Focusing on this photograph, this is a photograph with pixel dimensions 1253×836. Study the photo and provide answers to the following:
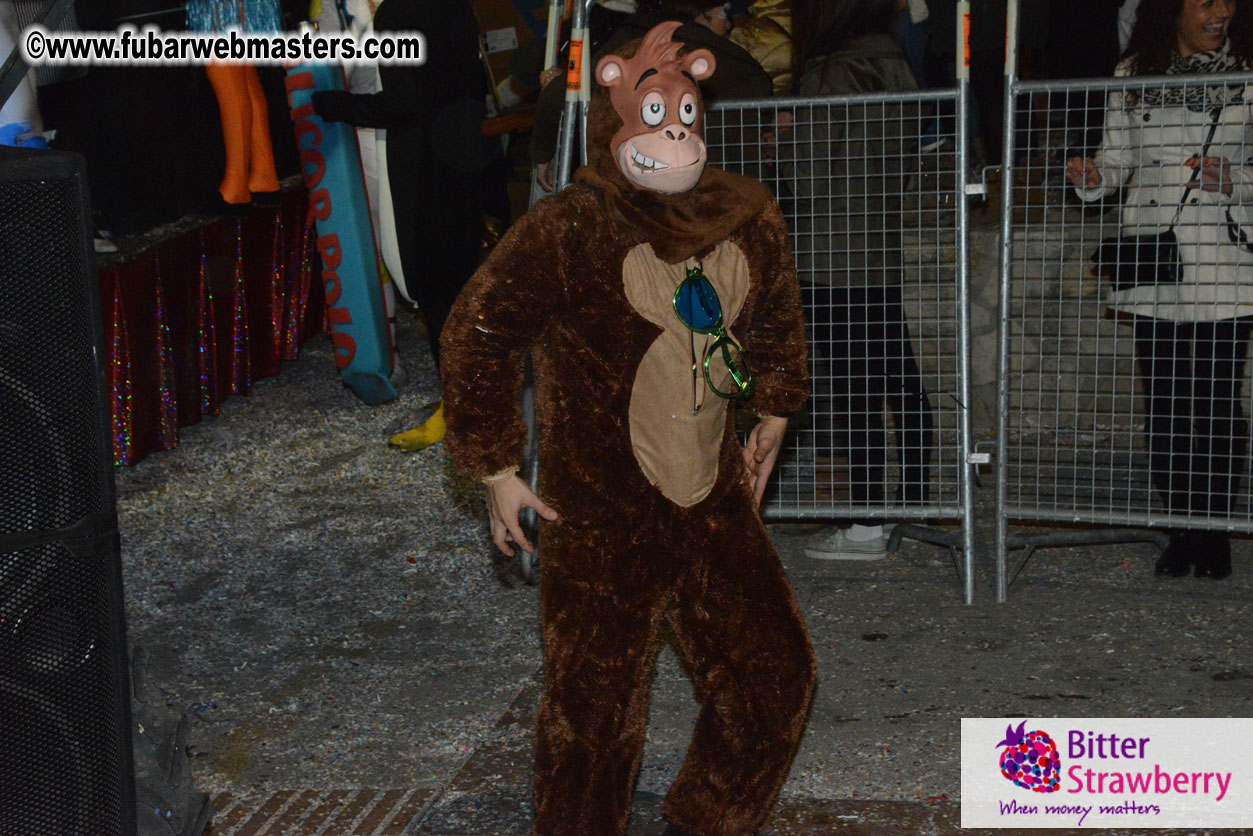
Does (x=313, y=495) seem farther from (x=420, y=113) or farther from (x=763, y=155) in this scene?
(x=763, y=155)

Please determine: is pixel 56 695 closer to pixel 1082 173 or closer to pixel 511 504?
pixel 511 504

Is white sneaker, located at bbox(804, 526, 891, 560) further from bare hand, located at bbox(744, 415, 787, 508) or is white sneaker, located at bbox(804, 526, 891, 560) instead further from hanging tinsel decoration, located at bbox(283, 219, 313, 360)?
hanging tinsel decoration, located at bbox(283, 219, 313, 360)

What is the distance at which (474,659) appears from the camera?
14.5 ft

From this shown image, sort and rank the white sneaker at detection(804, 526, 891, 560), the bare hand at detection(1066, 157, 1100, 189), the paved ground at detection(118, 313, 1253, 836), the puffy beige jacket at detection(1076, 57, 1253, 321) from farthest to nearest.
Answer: the white sneaker at detection(804, 526, 891, 560)
the bare hand at detection(1066, 157, 1100, 189)
the puffy beige jacket at detection(1076, 57, 1253, 321)
the paved ground at detection(118, 313, 1253, 836)

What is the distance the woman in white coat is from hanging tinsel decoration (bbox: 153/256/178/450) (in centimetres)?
389

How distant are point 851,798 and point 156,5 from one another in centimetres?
519

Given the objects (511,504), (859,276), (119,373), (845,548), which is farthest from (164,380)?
(511,504)

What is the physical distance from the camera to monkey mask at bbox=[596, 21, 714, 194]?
2766 millimetres

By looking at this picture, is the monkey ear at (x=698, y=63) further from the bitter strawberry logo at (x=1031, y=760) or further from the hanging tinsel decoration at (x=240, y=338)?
the hanging tinsel decoration at (x=240, y=338)

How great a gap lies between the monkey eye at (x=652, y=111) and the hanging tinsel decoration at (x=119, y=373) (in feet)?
12.5

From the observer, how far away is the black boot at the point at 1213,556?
4.68m

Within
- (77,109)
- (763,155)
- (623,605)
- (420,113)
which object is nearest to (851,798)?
(623,605)

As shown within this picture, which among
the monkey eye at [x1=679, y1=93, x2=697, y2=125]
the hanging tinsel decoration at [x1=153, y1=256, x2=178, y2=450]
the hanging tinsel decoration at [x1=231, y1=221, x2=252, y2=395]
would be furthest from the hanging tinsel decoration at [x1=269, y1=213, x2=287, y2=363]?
the monkey eye at [x1=679, y1=93, x2=697, y2=125]

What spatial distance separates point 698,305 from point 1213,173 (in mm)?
2310
